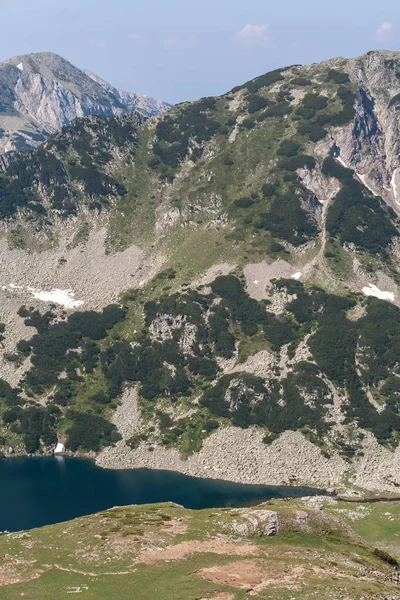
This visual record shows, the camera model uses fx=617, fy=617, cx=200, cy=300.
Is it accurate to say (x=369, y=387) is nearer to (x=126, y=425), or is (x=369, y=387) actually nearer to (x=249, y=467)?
(x=249, y=467)

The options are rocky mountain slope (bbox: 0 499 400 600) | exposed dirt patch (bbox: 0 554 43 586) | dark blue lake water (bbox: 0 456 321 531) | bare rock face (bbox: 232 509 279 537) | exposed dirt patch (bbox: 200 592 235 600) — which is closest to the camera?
exposed dirt patch (bbox: 200 592 235 600)

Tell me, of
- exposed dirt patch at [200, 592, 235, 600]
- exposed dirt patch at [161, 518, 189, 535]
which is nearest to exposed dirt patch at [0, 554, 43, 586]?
exposed dirt patch at [161, 518, 189, 535]

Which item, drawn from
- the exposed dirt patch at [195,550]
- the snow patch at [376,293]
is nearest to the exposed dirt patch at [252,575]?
the exposed dirt patch at [195,550]

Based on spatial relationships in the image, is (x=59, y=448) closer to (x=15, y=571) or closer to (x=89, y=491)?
(x=89, y=491)

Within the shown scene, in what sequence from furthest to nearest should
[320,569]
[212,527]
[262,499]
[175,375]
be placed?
[175,375]
[262,499]
[212,527]
[320,569]

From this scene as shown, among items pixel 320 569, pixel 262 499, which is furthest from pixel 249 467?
pixel 320 569

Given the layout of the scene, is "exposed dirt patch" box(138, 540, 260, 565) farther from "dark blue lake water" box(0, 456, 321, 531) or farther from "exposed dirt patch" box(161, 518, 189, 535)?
"dark blue lake water" box(0, 456, 321, 531)

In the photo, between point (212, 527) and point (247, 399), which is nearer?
point (212, 527)
